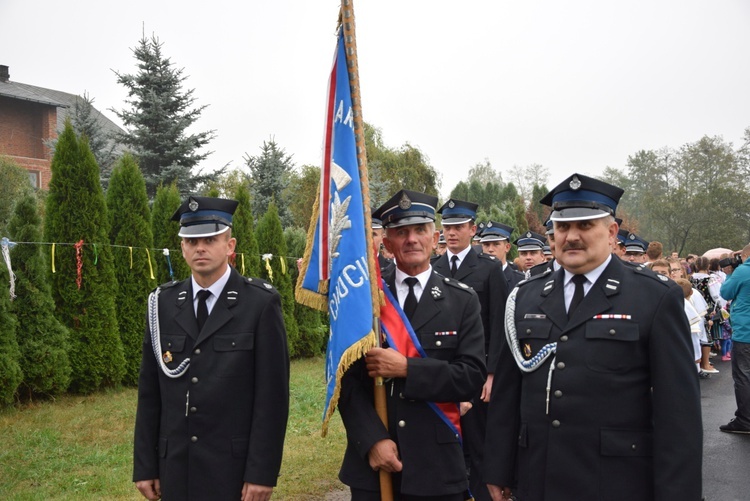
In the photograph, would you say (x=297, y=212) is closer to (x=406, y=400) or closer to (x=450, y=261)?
(x=450, y=261)

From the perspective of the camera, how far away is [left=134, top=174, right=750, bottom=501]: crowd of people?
261cm

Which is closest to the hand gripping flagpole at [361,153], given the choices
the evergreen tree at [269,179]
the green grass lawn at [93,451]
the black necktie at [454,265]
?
the black necktie at [454,265]

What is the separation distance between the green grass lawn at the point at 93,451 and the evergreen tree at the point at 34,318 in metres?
0.37

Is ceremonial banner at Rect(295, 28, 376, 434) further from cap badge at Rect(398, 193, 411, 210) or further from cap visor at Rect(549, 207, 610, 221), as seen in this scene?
cap visor at Rect(549, 207, 610, 221)

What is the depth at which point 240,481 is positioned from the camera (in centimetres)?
329

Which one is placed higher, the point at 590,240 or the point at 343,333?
the point at 590,240

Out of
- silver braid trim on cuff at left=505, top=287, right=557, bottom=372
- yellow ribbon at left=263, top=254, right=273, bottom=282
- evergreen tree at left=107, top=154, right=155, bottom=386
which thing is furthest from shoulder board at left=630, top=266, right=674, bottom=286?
yellow ribbon at left=263, top=254, right=273, bottom=282

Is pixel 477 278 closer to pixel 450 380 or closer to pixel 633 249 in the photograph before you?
pixel 450 380

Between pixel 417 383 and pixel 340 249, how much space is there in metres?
0.82

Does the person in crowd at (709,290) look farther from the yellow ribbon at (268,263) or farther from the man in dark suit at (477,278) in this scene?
the man in dark suit at (477,278)

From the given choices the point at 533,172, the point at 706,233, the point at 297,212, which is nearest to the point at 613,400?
the point at 297,212

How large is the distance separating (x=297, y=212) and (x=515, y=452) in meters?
27.6

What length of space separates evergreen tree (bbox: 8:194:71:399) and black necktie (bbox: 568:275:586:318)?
7672 mm

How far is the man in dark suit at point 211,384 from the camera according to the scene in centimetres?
328
